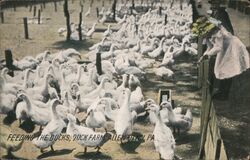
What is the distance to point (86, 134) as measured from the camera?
6.79 meters

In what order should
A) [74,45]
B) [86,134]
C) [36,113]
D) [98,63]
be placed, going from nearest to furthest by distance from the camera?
[86,134] → [36,113] → [98,63] → [74,45]

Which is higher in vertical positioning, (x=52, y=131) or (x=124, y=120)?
(x=124, y=120)

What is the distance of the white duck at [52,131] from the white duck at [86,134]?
159 millimetres

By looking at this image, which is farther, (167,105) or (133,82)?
(133,82)

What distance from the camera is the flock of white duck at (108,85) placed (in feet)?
23.0

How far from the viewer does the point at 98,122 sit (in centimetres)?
722

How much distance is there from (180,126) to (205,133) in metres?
0.87

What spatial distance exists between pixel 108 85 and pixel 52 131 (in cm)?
193

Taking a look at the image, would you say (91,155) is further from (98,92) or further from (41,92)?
(41,92)

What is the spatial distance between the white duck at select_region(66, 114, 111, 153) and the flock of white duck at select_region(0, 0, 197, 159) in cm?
2

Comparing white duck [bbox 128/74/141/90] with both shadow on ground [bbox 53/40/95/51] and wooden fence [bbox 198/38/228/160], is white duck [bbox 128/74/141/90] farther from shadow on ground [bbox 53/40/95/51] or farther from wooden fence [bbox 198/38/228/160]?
shadow on ground [bbox 53/40/95/51]

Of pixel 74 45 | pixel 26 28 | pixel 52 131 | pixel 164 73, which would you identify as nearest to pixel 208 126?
pixel 52 131

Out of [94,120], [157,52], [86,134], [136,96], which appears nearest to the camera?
[86,134]

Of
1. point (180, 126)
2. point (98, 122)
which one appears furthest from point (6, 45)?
point (180, 126)
